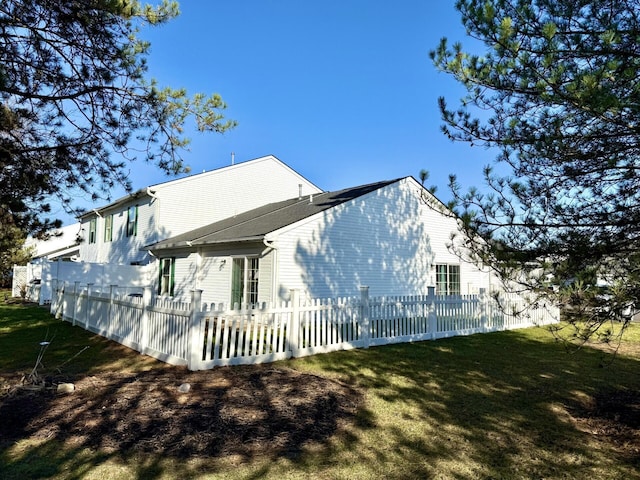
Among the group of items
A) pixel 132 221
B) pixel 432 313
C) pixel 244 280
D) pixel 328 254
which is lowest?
pixel 432 313

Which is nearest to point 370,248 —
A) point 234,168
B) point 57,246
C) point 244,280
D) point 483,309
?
point 483,309

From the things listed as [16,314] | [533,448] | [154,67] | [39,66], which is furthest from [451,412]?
[16,314]

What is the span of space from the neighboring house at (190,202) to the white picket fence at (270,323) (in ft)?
18.9

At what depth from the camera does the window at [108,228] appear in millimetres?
23188

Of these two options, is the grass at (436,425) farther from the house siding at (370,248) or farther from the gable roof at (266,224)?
the gable roof at (266,224)

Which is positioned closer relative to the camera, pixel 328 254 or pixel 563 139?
pixel 563 139

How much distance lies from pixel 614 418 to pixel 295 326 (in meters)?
5.52

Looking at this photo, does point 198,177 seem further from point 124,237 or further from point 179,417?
point 179,417

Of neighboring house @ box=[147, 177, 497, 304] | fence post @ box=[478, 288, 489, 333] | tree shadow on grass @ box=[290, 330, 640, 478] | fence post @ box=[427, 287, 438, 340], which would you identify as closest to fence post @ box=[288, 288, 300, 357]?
tree shadow on grass @ box=[290, 330, 640, 478]

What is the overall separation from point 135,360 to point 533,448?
7427 millimetres

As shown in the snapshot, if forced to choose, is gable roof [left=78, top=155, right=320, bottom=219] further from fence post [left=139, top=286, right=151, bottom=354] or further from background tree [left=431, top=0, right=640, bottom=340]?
background tree [left=431, top=0, right=640, bottom=340]

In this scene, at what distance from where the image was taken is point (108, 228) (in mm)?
23516

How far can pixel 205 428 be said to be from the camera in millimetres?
4645

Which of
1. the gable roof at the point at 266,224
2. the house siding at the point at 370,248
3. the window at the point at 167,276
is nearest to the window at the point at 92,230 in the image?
the window at the point at 167,276
